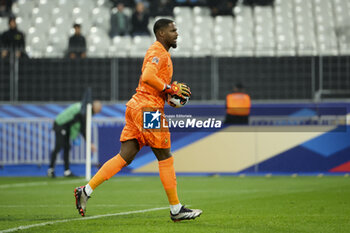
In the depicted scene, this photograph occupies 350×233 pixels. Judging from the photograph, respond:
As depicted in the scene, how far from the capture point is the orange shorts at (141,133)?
20.5 feet

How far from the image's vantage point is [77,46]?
18.4 m

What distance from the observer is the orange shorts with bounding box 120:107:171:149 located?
6.24 metres

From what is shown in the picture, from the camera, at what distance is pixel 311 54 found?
55.9ft

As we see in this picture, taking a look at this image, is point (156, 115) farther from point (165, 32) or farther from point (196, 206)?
point (196, 206)

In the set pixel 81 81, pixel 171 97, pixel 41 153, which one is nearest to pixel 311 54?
pixel 81 81

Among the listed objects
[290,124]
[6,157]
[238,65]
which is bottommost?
[6,157]

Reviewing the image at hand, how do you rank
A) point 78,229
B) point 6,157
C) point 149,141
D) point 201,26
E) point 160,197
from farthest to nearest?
point 201,26
point 6,157
point 160,197
point 149,141
point 78,229

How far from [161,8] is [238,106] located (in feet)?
21.3

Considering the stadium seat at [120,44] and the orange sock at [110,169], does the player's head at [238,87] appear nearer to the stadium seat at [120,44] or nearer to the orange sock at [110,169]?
the stadium seat at [120,44]

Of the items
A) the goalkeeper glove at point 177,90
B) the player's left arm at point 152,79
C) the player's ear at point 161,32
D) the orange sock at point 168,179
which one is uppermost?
the player's ear at point 161,32

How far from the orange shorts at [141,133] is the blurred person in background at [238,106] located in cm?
892

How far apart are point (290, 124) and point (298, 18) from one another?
6442mm

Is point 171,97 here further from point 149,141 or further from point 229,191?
point 229,191

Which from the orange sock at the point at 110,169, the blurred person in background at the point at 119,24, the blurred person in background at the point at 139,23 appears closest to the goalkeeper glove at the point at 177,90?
the orange sock at the point at 110,169
